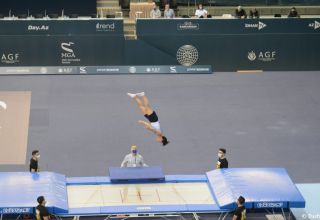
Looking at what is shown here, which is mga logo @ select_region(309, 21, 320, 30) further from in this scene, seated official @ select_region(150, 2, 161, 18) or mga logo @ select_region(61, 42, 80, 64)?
mga logo @ select_region(61, 42, 80, 64)

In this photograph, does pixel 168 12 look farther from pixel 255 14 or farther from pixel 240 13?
pixel 255 14

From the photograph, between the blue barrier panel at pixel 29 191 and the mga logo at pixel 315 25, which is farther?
the mga logo at pixel 315 25

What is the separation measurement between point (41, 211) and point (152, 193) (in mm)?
3484

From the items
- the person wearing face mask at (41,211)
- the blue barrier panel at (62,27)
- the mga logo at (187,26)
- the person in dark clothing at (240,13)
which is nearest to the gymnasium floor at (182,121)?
the blue barrier panel at (62,27)

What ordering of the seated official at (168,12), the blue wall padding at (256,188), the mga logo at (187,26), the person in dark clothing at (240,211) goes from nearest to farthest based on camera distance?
the person in dark clothing at (240,211)
the blue wall padding at (256,188)
the mga logo at (187,26)
the seated official at (168,12)

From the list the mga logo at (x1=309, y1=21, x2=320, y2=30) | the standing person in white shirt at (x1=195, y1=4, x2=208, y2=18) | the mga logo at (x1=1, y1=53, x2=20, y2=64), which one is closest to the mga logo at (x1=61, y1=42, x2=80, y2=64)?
the mga logo at (x1=1, y1=53, x2=20, y2=64)

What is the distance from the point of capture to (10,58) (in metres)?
34.5

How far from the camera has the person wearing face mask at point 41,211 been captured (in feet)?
64.9

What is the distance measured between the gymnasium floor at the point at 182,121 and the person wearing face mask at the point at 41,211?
5484 millimetres

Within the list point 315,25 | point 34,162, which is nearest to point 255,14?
point 315,25

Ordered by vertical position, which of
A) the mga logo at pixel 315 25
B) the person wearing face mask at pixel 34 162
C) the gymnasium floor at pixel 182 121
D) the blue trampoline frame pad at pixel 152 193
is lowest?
the blue trampoline frame pad at pixel 152 193

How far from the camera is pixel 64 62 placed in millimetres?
34750

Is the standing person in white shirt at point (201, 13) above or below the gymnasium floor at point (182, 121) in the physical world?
above

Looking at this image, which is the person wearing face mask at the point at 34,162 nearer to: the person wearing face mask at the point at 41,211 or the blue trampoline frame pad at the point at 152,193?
the blue trampoline frame pad at the point at 152,193
